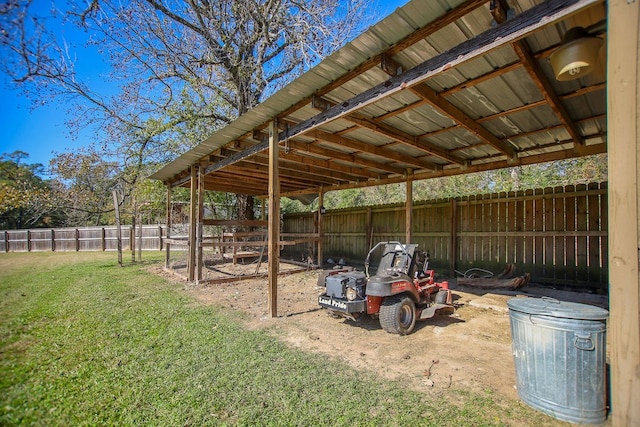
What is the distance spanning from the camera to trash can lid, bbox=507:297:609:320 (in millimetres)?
1846

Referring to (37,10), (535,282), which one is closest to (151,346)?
(37,10)

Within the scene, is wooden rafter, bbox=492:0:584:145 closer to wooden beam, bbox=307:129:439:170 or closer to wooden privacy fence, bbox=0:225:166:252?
wooden beam, bbox=307:129:439:170

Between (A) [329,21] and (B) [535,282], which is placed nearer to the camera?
(B) [535,282]

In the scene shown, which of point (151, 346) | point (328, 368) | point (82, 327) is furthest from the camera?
point (82, 327)

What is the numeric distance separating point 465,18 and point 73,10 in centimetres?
925

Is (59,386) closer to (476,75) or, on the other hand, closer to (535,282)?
(476,75)

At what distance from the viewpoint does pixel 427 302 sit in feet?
14.0

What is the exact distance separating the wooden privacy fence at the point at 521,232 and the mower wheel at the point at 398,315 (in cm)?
422

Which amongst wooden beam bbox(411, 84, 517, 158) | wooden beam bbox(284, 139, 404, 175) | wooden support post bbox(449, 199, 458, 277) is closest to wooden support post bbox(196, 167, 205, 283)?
wooden beam bbox(284, 139, 404, 175)

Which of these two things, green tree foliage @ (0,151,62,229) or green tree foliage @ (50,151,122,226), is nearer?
green tree foliage @ (50,151,122,226)

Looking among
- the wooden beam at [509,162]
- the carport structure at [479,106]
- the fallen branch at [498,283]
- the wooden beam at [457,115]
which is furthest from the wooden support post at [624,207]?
the fallen branch at [498,283]

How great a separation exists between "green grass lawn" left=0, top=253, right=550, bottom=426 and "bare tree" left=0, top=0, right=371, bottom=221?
22.9 feet

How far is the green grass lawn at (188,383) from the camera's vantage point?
78.0 inches

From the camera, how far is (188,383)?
2426 millimetres
